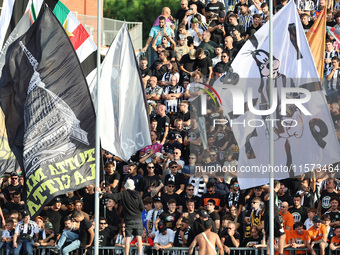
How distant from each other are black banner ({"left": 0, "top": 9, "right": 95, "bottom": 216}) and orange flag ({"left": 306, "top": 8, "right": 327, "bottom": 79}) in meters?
4.60

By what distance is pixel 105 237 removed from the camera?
65.4 ft

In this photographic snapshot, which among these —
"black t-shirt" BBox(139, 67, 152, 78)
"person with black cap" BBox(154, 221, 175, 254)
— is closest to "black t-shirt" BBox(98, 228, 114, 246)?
"person with black cap" BBox(154, 221, 175, 254)

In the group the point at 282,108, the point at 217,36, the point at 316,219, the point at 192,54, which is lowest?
the point at 316,219

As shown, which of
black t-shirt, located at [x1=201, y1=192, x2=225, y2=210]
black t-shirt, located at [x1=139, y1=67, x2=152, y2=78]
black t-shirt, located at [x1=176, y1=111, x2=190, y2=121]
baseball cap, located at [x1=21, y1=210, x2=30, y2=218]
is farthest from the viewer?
black t-shirt, located at [x1=139, y1=67, x2=152, y2=78]

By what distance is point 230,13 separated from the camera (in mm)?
25688

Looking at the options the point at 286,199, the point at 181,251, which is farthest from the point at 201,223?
the point at 286,199

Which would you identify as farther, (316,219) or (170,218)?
(170,218)

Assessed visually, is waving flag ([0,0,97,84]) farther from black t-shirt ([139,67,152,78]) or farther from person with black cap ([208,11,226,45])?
person with black cap ([208,11,226,45])

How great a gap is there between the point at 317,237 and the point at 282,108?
256 centimetres

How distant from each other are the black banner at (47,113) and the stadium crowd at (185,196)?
827mm

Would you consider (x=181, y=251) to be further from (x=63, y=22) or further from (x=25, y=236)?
(x=63, y=22)

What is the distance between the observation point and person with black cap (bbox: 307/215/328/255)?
18.8 meters

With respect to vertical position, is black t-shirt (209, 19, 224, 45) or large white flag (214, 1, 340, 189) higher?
black t-shirt (209, 19, 224, 45)

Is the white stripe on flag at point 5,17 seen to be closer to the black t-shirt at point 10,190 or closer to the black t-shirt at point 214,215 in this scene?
the black t-shirt at point 10,190
